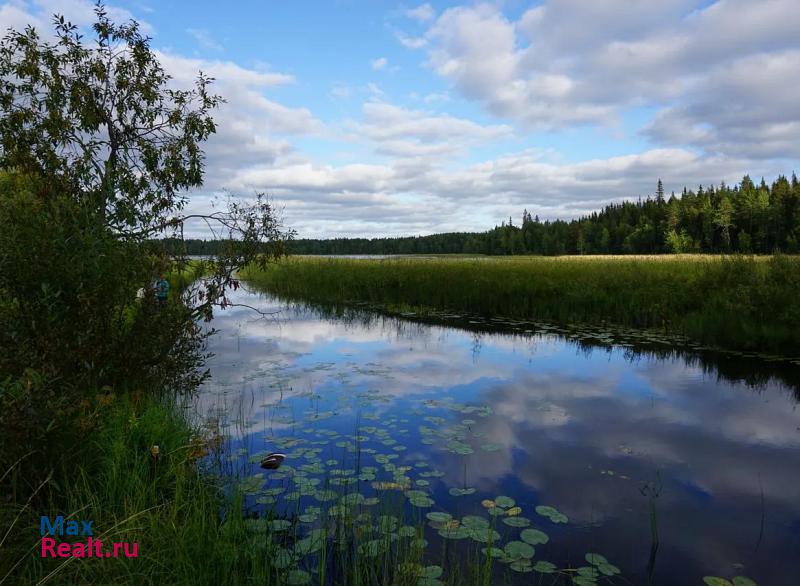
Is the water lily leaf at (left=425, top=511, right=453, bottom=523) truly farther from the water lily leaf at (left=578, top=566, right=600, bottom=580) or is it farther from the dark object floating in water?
the dark object floating in water

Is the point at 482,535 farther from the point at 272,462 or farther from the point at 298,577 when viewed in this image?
the point at 272,462

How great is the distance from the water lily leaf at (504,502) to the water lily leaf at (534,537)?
20.9 inches

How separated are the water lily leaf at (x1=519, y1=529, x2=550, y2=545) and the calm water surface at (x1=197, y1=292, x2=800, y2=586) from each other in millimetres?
90

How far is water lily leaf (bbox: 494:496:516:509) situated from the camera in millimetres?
5300

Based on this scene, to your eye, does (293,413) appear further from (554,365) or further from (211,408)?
(554,365)

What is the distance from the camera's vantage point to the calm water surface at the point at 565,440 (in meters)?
4.79

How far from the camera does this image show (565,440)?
741 centimetres

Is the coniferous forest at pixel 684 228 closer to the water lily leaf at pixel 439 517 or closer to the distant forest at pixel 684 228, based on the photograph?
the distant forest at pixel 684 228

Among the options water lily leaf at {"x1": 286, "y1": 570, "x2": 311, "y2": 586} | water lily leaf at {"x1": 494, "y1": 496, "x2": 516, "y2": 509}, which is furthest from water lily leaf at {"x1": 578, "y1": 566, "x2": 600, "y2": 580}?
water lily leaf at {"x1": 286, "y1": 570, "x2": 311, "y2": 586}

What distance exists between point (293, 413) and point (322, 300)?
20.0 metres

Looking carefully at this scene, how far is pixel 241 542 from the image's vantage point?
414 centimetres

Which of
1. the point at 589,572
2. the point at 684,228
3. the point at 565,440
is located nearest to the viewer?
the point at 589,572

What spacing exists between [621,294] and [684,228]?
83527 mm

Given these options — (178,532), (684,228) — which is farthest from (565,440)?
(684,228)
